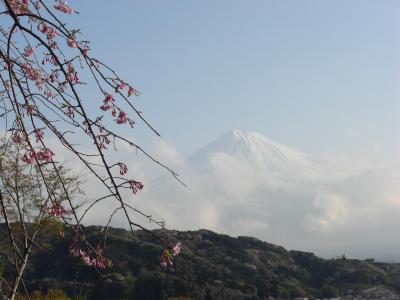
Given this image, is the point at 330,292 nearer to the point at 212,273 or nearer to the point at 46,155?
the point at 212,273

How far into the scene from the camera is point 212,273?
7712 cm

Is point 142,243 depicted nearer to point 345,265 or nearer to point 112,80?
point 345,265

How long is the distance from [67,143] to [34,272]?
7350 centimetres

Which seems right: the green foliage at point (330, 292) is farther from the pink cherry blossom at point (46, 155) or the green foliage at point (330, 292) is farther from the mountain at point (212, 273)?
the pink cherry blossom at point (46, 155)

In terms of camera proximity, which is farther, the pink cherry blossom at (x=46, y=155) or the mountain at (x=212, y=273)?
the mountain at (x=212, y=273)

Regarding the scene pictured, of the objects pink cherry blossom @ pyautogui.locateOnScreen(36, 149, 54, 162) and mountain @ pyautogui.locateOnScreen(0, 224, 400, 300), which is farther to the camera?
mountain @ pyautogui.locateOnScreen(0, 224, 400, 300)

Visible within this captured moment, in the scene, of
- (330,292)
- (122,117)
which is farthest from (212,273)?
(122,117)

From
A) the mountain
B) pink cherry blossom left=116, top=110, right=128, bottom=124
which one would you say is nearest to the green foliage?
the mountain

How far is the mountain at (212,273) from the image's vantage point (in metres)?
64.2

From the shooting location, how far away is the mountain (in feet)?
211

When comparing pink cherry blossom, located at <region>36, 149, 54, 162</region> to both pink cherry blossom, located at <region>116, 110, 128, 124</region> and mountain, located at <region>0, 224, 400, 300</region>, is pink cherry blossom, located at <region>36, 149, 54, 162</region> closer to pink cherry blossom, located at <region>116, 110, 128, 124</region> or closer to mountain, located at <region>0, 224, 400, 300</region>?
pink cherry blossom, located at <region>116, 110, 128, 124</region>

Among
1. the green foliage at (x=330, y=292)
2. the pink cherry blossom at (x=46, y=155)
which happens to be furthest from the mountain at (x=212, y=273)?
the pink cherry blossom at (x=46, y=155)

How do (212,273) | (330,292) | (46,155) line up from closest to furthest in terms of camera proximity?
(46,155)
(212,273)
(330,292)

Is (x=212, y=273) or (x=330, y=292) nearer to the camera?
(x=212, y=273)
